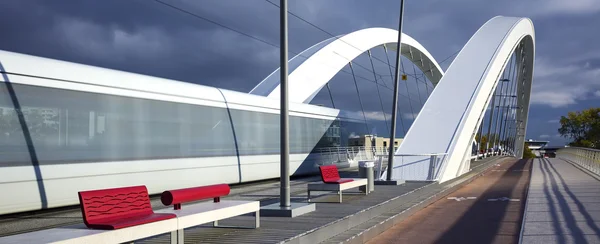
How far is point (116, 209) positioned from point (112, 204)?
2.9 inches

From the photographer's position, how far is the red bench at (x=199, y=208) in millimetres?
6052

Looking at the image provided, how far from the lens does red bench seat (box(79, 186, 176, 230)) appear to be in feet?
16.3

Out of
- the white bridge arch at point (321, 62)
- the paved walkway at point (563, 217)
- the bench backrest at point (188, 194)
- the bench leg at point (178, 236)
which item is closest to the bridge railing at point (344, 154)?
the white bridge arch at point (321, 62)

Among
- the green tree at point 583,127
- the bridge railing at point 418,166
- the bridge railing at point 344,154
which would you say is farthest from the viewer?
the green tree at point 583,127

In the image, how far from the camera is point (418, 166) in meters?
18.1

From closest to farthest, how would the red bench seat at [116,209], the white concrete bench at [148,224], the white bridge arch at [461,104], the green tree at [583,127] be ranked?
the white concrete bench at [148,224]
the red bench seat at [116,209]
the white bridge arch at [461,104]
the green tree at [583,127]

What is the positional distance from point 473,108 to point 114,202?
19226 mm

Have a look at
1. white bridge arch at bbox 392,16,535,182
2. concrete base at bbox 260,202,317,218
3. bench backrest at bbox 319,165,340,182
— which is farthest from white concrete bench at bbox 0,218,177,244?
white bridge arch at bbox 392,16,535,182

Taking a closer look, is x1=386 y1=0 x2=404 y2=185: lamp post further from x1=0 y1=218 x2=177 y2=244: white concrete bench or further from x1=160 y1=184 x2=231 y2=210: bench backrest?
x1=0 y1=218 x2=177 y2=244: white concrete bench

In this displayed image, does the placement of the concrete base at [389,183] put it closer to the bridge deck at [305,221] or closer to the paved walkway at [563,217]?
the bridge deck at [305,221]

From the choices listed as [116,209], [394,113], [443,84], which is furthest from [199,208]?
[443,84]

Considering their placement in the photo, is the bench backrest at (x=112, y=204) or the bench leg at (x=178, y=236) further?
the bench leg at (x=178, y=236)

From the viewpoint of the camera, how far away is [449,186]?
16453mm

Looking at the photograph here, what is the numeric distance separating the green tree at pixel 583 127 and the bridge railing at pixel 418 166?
227ft
